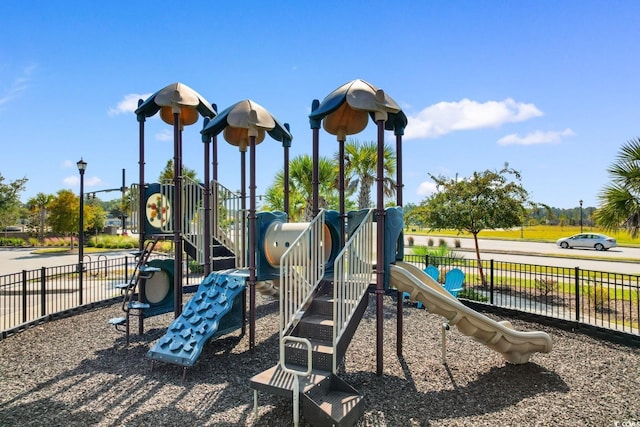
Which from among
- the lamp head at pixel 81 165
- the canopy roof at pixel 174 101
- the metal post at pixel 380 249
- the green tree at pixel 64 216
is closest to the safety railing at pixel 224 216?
the canopy roof at pixel 174 101

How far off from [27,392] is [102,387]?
3.03 ft

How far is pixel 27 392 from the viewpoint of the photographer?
5.34 metres

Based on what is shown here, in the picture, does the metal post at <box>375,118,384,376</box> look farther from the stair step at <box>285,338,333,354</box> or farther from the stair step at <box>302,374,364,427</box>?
the stair step at <box>302,374,364,427</box>

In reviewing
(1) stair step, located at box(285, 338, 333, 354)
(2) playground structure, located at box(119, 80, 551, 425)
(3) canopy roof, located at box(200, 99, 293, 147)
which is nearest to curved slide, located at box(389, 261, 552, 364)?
(2) playground structure, located at box(119, 80, 551, 425)

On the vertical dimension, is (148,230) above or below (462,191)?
below

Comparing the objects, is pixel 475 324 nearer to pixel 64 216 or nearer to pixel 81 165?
pixel 81 165

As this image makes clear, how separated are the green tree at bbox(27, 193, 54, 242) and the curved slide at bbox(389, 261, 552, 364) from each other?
46677 mm

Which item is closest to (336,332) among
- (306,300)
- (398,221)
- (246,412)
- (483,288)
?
(306,300)

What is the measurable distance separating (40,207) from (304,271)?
48.1 meters

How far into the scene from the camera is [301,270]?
19.6 ft

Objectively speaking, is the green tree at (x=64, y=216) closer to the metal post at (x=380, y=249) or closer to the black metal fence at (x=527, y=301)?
the black metal fence at (x=527, y=301)

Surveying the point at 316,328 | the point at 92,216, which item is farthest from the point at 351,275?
the point at 92,216

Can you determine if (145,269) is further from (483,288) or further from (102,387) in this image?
(483,288)

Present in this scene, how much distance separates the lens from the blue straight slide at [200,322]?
5.93m
